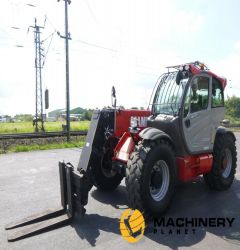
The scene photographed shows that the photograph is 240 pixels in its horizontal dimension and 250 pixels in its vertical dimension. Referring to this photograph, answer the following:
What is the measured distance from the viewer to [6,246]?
4105 mm

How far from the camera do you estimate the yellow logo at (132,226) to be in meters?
4.39

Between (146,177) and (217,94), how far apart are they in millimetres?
2877

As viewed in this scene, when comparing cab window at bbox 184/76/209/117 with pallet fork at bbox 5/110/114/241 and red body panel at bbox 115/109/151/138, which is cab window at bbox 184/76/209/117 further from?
pallet fork at bbox 5/110/114/241

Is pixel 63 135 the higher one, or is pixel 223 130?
pixel 223 130


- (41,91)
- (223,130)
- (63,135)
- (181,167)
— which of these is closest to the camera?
(181,167)

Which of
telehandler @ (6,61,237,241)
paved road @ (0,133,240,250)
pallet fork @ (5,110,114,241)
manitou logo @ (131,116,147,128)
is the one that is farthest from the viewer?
manitou logo @ (131,116,147,128)

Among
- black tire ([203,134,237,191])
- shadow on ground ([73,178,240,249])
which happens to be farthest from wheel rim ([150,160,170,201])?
black tire ([203,134,237,191])

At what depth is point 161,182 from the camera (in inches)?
210

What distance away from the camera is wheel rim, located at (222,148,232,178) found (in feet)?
23.1

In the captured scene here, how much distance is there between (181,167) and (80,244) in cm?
246

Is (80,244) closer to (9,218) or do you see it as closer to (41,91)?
(9,218)

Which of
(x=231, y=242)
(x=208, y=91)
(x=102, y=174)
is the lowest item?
(x=231, y=242)

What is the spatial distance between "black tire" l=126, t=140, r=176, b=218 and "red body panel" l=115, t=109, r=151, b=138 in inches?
44.0

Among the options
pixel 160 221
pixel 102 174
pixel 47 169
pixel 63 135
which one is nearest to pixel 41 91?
pixel 63 135
